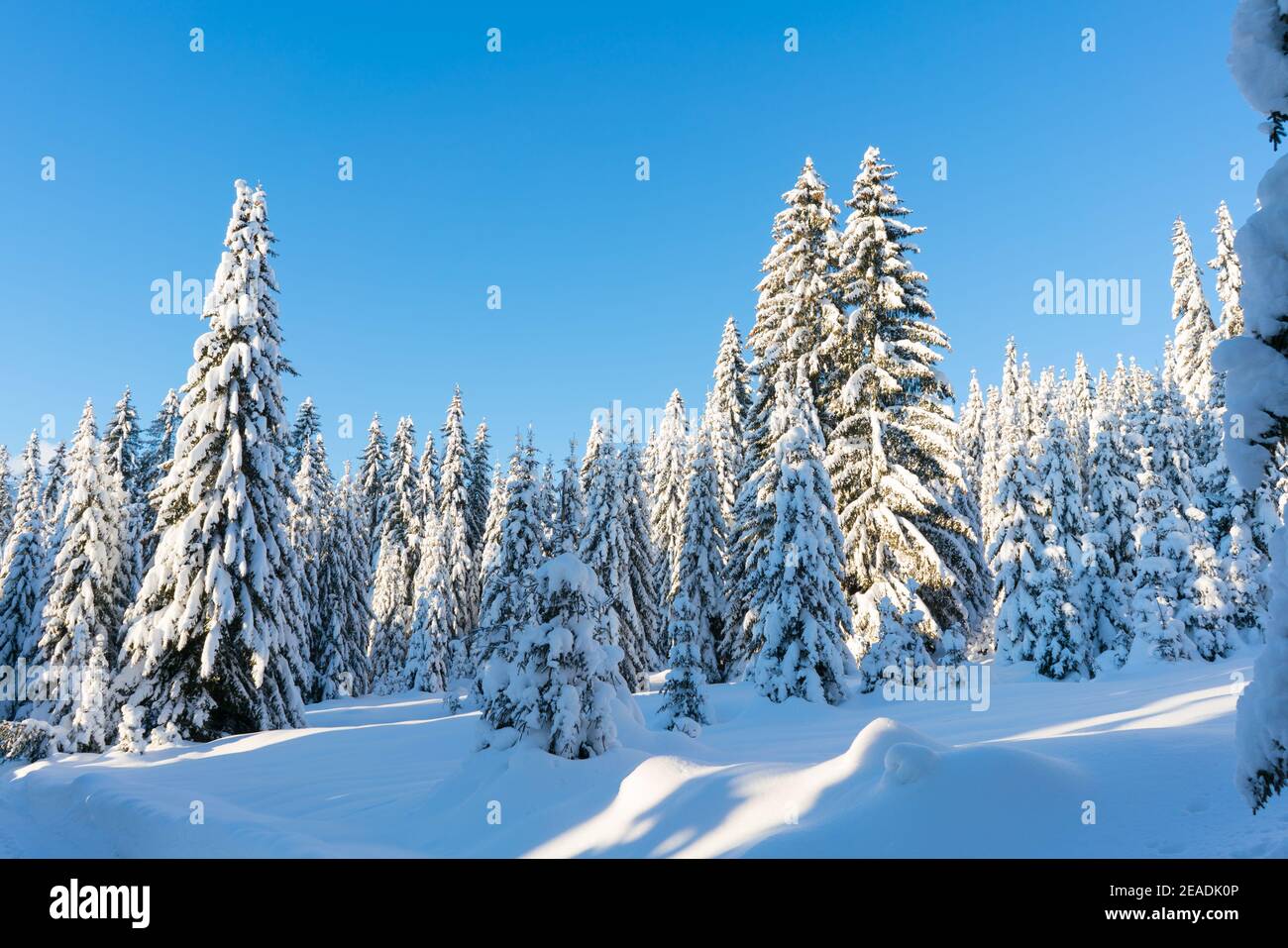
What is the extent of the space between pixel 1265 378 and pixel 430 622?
1611 inches

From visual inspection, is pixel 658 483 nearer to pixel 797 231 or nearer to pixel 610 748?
pixel 797 231

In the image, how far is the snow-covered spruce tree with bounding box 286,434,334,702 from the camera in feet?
115

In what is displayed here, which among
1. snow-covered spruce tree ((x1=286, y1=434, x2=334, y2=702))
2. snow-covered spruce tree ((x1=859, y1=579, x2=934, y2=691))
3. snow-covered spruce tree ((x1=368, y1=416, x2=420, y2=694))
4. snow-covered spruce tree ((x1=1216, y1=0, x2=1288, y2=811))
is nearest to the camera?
snow-covered spruce tree ((x1=1216, y1=0, x2=1288, y2=811))

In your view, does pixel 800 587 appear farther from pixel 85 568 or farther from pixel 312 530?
pixel 312 530

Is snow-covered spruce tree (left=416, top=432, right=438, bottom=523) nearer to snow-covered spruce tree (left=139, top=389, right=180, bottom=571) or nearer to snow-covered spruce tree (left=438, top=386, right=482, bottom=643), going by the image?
snow-covered spruce tree (left=438, top=386, right=482, bottom=643)

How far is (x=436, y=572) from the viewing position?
131 feet

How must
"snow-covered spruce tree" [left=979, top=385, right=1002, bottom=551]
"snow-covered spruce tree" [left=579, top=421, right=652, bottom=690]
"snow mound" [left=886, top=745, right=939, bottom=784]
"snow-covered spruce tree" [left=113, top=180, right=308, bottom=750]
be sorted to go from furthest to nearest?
"snow-covered spruce tree" [left=979, top=385, right=1002, bottom=551]
"snow-covered spruce tree" [left=579, top=421, right=652, bottom=690]
"snow-covered spruce tree" [left=113, top=180, right=308, bottom=750]
"snow mound" [left=886, top=745, right=939, bottom=784]

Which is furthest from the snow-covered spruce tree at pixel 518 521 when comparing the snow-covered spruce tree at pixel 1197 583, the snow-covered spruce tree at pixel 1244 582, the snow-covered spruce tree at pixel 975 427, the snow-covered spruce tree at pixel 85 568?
the snow-covered spruce tree at pixel 975 427

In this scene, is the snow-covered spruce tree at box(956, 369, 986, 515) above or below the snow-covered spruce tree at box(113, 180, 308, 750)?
above

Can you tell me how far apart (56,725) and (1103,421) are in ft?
134

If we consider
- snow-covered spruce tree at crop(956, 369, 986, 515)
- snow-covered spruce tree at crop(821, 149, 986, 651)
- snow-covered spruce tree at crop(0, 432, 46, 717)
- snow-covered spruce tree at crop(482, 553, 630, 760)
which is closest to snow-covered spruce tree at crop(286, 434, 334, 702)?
snow-covered spruce tree at crop(0, 432, 46, 717)

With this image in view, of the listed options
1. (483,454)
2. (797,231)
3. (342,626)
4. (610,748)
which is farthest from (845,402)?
(483,454)

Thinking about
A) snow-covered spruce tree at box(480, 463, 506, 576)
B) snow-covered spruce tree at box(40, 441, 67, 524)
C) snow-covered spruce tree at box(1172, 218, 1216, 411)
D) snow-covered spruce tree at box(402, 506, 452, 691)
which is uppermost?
snow-covered spruce tree at box(1172, 218, 1216, 411)

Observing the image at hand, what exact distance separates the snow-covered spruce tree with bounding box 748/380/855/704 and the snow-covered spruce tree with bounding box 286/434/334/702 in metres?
23.9
